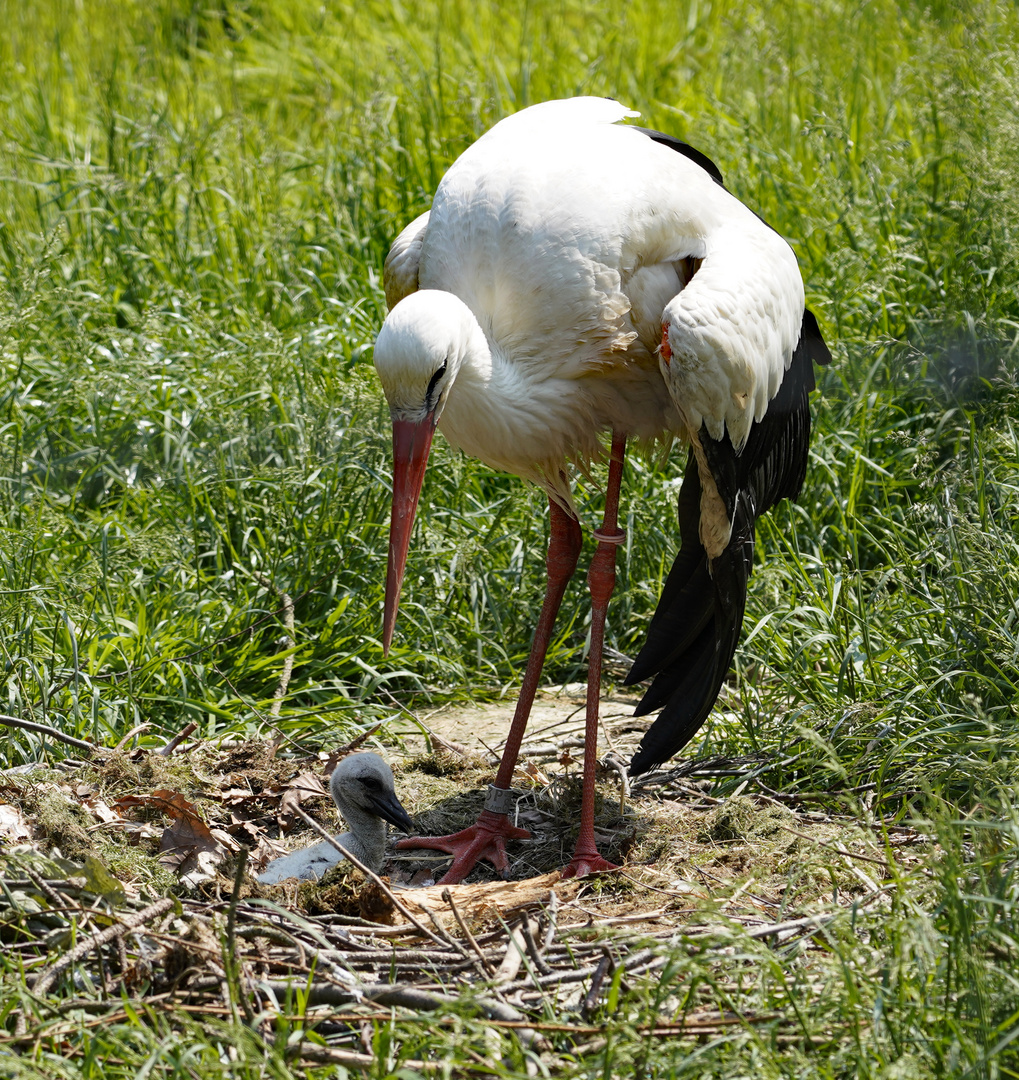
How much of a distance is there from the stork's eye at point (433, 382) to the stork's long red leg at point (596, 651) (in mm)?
803

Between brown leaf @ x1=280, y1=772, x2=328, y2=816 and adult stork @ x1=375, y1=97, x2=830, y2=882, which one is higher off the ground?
adult stork @ x1=375, y1=97, x2=830, y2=882

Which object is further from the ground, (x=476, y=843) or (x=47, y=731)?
(x=47, y=731)

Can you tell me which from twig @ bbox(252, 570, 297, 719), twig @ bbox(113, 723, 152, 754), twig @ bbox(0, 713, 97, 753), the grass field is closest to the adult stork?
the grass field

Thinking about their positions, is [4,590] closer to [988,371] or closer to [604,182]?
[604,182]

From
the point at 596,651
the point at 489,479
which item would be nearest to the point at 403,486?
the point at 596,651

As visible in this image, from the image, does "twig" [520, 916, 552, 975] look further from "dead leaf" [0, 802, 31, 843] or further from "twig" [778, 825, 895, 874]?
"dead leaf" [0, 802, 31, 843]

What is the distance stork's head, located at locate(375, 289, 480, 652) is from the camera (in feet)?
10.1

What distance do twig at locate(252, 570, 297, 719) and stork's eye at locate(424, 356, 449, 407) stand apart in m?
1.35

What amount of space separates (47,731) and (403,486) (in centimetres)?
122

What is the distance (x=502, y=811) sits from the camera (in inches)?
150

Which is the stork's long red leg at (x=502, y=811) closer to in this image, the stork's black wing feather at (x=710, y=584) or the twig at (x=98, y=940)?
the stork's black wing feather at (x=710, y=584)

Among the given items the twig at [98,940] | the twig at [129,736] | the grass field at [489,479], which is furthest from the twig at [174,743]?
the twig at [98,940]

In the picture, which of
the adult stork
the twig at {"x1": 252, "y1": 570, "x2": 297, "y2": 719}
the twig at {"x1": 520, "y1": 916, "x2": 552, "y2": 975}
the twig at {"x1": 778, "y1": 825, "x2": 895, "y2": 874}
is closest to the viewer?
the twig at {"x1": 520, "y1": 916, "x2": 552, "y2": 975}

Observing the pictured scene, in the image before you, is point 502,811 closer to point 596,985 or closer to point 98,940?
point 596,985
